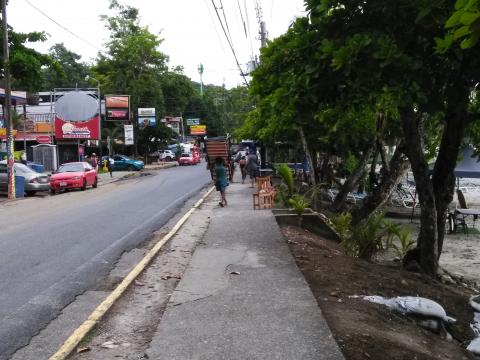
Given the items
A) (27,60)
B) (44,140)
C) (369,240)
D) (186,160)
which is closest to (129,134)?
(44,140)

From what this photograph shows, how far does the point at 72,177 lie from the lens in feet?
87.1

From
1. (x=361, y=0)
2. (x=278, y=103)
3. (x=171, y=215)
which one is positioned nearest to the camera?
(x=361, y=0)

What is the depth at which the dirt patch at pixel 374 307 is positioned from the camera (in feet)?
15.9

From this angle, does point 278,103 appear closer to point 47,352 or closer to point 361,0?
point 361,0

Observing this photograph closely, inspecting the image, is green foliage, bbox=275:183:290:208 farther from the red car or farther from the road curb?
the red car

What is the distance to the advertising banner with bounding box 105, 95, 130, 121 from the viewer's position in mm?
53344

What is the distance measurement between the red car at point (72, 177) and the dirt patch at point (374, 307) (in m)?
17.9

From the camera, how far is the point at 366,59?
7.29m

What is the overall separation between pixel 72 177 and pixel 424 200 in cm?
2010

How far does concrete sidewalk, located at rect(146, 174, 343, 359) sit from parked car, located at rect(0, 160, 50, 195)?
1735 cm

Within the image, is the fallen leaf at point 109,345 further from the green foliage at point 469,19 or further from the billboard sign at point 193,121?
the billboard sign at point 193,121

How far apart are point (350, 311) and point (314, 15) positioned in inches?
173

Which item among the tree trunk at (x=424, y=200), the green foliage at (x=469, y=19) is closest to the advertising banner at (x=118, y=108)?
the tree trunk at (x=424, y=200)

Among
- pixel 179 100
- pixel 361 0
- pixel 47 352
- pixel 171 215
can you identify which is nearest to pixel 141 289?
pixel 47 352
